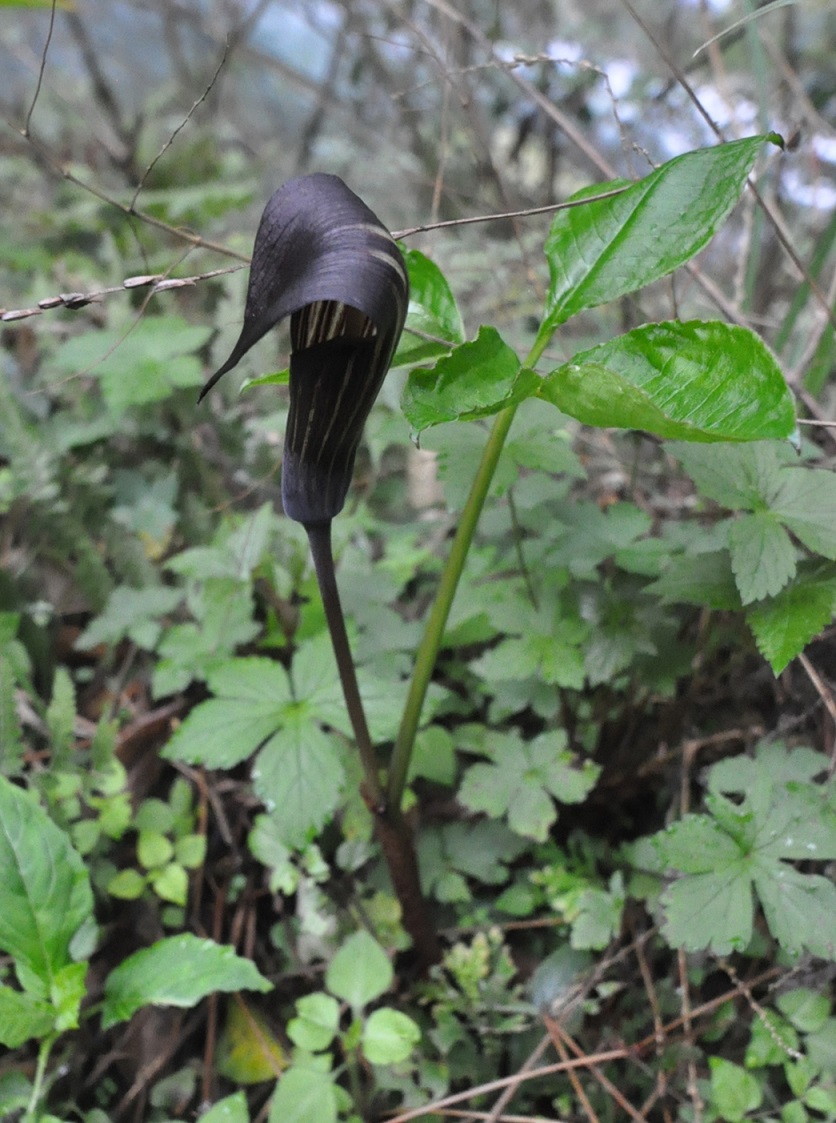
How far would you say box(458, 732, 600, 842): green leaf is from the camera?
51.0 inches

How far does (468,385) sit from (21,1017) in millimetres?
973

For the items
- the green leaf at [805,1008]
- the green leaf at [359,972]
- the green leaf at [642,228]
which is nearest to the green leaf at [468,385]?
the green leaf at [642,228]

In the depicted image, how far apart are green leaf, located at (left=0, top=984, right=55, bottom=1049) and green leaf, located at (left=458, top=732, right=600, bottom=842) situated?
2.18 ft

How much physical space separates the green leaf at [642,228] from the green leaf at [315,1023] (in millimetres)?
1008

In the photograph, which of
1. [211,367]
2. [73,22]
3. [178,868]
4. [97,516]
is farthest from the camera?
[73,22]

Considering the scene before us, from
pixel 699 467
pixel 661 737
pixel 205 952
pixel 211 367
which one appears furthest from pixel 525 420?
pixel 211 367

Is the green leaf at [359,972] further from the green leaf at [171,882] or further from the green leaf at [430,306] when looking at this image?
the green leaf at [430,306]

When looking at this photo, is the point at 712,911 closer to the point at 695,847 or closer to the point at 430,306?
the point at 695,847

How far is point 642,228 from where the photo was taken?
82 centimetres

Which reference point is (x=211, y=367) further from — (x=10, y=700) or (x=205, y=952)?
(x=205, y=952)

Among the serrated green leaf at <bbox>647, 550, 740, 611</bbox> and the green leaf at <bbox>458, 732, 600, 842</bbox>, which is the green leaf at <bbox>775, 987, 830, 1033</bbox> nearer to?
the green leaf at <bbox>458, 732, 600, 842</bbox>

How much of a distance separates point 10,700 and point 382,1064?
80cm

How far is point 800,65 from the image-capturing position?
317 centimetres

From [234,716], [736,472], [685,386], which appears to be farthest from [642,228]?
[234,716]
